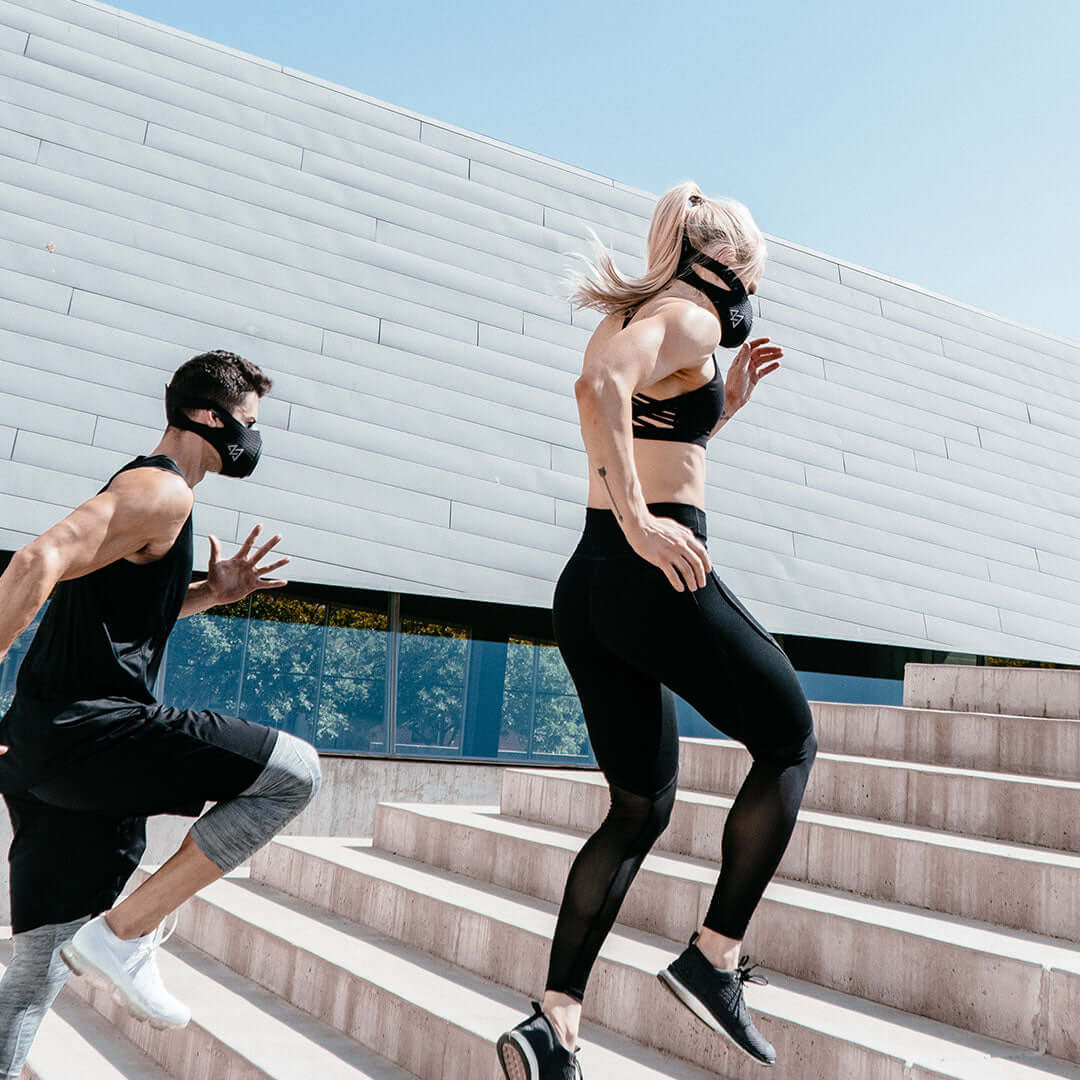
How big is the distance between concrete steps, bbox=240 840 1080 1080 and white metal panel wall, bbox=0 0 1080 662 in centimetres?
381

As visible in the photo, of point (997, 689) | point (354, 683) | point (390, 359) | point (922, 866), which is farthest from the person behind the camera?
point (390, 359)

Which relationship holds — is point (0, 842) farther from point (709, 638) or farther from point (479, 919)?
point (709, 638)

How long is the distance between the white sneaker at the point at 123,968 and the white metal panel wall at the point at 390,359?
536cm

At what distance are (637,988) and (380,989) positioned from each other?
2.72ft

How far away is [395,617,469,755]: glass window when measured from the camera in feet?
27.6

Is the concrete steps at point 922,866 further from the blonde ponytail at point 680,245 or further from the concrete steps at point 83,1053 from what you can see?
the concrete steps at point 83,1053

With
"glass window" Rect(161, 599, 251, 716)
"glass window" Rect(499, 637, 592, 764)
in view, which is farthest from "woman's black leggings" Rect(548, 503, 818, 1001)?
"glass window" Rect(499, 637, 592, 764)

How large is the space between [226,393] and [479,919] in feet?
6.59

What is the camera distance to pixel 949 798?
12.4 feet

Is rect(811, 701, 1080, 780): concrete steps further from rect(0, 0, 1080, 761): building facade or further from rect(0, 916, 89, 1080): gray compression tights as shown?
rect(0, 0, 1080, 761): building facade

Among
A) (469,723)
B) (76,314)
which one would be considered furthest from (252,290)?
(469,723)

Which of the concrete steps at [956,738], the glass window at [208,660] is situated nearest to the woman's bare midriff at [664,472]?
the concrete steps at [956,738]

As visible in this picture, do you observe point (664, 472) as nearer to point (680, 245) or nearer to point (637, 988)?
point (680, 245)

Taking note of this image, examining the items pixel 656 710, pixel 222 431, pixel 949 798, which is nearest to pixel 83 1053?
pixel 222 431
